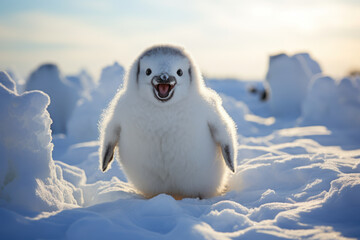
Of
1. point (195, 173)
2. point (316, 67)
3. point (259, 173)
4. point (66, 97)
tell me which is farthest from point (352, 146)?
point (316, 67)

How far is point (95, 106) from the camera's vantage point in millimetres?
8289

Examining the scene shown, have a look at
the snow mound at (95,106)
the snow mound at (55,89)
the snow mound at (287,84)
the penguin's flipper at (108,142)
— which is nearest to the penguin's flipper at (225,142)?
the penguin's flipper at (108,142)

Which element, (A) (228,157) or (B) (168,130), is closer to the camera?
(B) (168,130)

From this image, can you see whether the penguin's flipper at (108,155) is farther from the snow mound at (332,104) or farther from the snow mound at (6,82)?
the snow mound at (332,104)

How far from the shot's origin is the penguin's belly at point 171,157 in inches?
108

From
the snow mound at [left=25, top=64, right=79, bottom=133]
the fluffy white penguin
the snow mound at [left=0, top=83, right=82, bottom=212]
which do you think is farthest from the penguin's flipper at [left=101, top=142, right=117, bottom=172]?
the snow mound at [left=25, top=64, right=79, bottom=133]

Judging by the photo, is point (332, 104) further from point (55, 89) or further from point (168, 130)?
point (55, 89)

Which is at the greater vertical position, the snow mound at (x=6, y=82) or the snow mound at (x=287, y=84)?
the snow mound at (x=287, y=84)

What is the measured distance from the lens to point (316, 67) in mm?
15500

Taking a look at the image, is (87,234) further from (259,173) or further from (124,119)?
(259,173)

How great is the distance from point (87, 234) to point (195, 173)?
1165 millimetres

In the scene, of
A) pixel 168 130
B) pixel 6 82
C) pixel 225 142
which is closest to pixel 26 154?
pixel 6 82

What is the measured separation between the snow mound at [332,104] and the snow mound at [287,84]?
116 inches

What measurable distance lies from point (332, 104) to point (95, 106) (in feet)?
21.4
